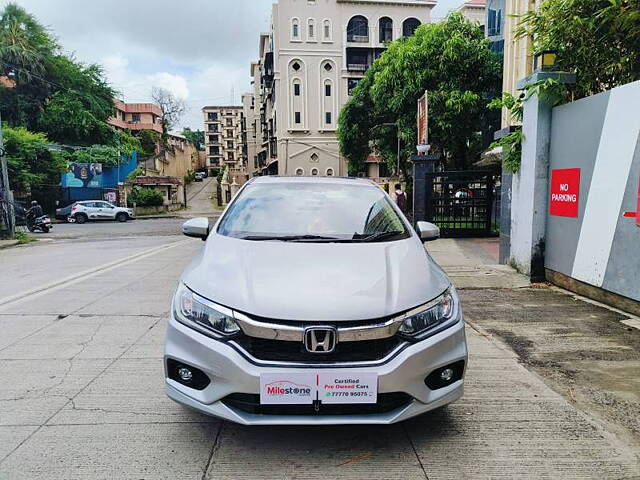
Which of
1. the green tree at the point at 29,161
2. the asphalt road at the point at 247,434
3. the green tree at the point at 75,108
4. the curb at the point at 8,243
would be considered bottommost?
the curb at the point at 8,243

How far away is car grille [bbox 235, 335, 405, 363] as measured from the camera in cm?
249

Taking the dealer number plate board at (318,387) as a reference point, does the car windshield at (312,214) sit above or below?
above

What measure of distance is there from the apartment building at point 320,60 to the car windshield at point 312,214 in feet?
141

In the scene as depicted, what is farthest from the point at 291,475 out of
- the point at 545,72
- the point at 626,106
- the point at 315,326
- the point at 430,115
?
the point at 430,115

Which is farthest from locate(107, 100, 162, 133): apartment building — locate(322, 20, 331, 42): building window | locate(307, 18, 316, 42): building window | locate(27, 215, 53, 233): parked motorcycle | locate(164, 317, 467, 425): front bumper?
locate(164, 317, 467, 425): front bumper

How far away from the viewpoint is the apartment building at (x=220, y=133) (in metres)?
96.6

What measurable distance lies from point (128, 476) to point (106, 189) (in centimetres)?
3769

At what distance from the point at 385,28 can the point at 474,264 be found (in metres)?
44.1

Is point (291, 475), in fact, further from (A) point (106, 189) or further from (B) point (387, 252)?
(A) point (106, 189)

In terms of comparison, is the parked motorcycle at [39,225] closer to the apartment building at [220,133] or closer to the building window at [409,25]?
the building window at [409,25]

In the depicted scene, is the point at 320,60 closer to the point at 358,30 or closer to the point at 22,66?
the point at 358,30

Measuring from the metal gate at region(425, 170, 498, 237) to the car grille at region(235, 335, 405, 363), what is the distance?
40.3ft

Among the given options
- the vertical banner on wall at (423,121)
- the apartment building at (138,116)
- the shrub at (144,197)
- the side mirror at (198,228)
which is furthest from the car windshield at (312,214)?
the apartment building at (138,116)

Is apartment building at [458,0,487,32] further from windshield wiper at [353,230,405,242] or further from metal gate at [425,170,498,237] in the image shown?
windshield wiper at [353,230,405,242]
